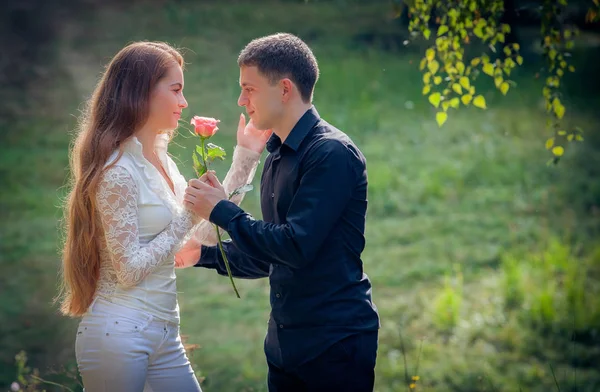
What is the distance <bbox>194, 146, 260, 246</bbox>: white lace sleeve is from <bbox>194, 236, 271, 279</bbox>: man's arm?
0.05 m

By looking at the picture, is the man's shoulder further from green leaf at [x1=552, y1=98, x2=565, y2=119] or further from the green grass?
green leaf at [x1=552, y1=98, x2=565, y2=119]

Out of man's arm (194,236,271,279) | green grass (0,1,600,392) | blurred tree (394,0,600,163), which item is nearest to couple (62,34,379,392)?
man's arm (194,236,271,279)

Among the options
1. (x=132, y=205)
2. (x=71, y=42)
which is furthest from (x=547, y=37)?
(x=71, y=42)

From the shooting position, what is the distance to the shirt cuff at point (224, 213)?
2.76 metres

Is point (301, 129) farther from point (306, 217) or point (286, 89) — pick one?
point (306, 217)

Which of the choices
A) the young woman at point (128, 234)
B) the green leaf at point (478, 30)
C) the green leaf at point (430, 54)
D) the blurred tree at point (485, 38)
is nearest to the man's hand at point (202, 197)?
the young woman at point (128, 234)

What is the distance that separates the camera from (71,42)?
632 inches

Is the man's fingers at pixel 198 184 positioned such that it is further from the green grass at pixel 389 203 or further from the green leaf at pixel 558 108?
the green leaf at pixel 558 108

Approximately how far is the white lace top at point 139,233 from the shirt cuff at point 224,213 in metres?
0.17

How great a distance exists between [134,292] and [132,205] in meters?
0.33

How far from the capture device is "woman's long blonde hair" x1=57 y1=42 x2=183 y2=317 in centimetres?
288

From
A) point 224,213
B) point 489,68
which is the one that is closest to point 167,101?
point 224,213

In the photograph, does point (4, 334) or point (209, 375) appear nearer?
point (209, 375)

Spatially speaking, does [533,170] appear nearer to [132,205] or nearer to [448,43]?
[448,43]
